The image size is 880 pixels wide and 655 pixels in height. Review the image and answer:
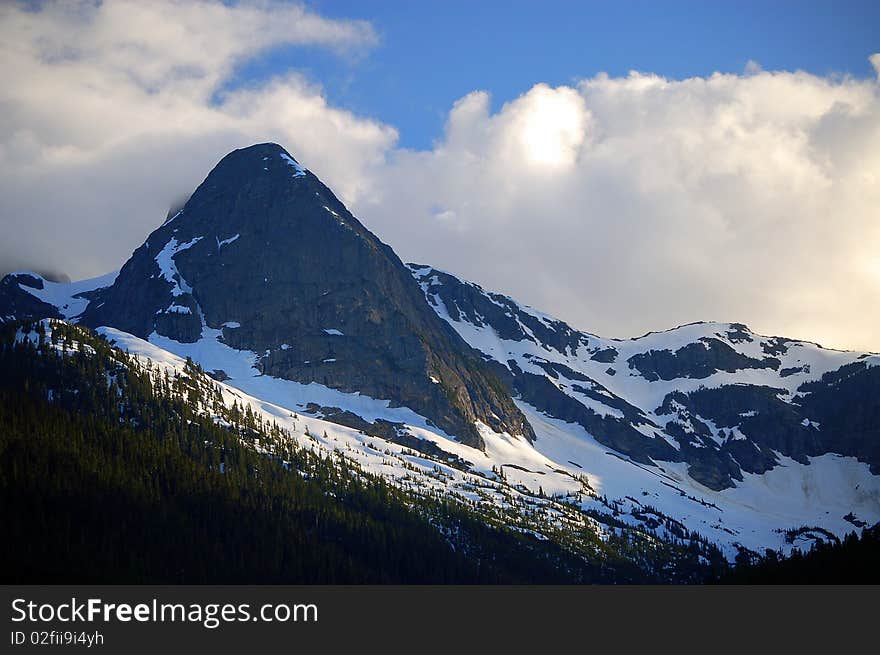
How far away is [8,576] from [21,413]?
5498 centimetres

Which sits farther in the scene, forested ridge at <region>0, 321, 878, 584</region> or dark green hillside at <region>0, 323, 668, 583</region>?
dark green hillside at <region>0, 323, 668, 583</region>

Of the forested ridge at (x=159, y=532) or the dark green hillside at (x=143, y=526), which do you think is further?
the dark green hillside at (x=143, y=526)

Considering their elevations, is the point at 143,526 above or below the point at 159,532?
above

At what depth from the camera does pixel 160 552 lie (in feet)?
534

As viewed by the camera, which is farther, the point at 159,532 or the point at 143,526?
the point at 159,532
